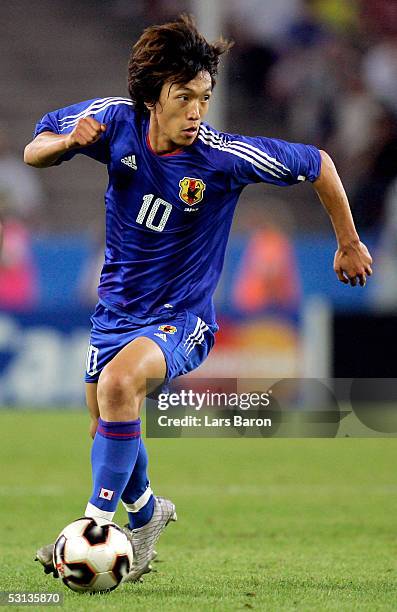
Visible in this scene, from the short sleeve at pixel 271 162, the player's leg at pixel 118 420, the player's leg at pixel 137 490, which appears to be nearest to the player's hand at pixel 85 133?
the short sleeve at pixel 271 162

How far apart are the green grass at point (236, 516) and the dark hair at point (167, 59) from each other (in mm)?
1849

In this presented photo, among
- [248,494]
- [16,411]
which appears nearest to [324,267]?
[16,411]

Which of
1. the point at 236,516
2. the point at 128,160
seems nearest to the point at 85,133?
the point at 128,160

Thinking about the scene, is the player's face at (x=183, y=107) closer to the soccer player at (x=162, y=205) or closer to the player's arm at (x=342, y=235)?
the soccer player at (x=162, y=205)

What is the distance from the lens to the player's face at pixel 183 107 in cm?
440

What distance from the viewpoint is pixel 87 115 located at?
4.62 m

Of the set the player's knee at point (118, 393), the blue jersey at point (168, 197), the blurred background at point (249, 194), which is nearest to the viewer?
the player's knee at point (118, 393)

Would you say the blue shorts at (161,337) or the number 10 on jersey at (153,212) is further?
the number 10 on jersey at (153,212)

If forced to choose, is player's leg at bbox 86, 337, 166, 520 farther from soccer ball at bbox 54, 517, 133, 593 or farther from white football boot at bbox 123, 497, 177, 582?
white football boot at bbox 123, 497, 177, 582

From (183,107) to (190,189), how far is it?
12.5 inches

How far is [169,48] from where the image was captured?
14.5ft

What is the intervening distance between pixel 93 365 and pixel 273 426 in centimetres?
633

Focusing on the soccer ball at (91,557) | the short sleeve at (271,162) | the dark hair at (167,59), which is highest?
the dark hair at (167,59)

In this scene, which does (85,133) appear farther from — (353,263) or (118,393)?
(353,263)
